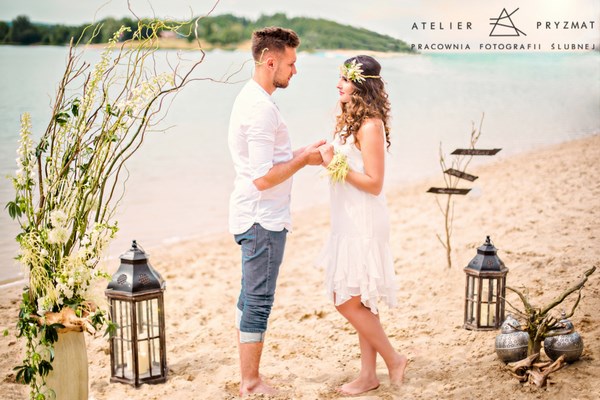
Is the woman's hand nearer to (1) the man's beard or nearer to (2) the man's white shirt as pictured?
(2) the man's white shirt

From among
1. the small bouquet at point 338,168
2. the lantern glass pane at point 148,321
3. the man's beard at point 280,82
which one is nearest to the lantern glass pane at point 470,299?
the small bouquet at point 338,168

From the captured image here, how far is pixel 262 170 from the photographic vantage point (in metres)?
2.73

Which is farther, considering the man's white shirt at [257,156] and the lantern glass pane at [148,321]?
the lantern glass pane at [148,321]

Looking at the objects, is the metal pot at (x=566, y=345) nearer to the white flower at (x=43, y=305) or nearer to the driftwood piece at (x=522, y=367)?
the driftwood piece at (x=522, y=367)

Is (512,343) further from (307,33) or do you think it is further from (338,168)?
(307,33)

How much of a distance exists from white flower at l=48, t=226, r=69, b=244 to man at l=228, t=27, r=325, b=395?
2.36 feet

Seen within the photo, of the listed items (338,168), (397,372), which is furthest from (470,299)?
(338,168)

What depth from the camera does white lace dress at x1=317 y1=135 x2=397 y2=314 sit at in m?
2.92

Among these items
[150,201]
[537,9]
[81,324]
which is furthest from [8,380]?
[537,9]

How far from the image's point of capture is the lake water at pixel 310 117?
7.81 metres

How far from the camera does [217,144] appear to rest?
1066cm

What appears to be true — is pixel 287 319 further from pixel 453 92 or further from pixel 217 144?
pixel 453 92

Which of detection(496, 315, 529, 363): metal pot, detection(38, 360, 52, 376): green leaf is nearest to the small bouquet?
detection(496, 315, 529, 363): metal pot

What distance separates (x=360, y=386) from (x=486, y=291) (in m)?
0.99
